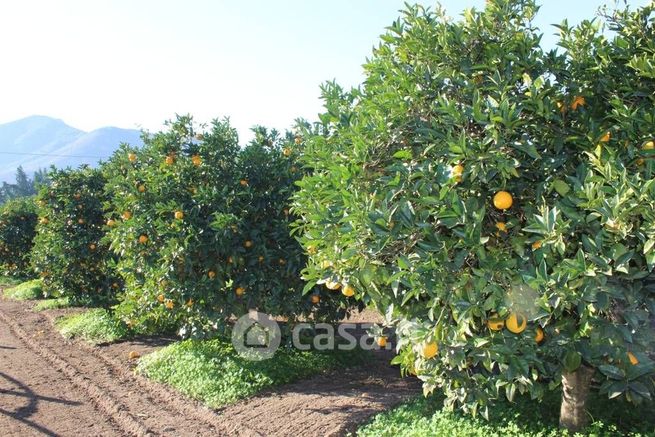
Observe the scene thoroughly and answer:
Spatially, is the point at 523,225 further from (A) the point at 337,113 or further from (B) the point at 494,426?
(B) the point at 494,426

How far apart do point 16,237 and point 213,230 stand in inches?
586

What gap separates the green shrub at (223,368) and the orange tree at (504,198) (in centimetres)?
255

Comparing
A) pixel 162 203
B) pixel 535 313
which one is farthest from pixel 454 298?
pixel 162 203

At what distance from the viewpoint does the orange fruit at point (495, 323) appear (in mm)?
2955

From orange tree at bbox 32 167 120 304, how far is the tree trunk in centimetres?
840

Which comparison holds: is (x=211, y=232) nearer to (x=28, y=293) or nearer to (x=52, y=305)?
(x=52, y=305)

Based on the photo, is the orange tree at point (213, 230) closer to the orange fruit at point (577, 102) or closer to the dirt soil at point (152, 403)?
the dirt soil at point (152, 403)

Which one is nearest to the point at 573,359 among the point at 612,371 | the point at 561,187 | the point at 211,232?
the point at 612,371

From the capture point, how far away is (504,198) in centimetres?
288

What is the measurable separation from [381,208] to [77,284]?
9.42 meters

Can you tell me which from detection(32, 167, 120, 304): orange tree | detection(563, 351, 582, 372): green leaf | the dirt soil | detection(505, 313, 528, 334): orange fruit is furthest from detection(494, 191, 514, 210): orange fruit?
detection(32, 167, 120, 304): orange tree

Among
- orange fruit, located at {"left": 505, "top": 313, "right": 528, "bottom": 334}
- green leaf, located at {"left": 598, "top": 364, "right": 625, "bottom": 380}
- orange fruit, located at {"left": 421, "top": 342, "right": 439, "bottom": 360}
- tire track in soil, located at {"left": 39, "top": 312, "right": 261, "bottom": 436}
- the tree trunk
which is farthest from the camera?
tire track in soil, located at {"left": 39, "top": 312, "right": 261, "bottom": 436}

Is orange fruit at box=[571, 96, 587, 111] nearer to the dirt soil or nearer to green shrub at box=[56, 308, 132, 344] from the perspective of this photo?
the dirt soil

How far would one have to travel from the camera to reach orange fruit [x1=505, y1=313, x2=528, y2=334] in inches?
111
